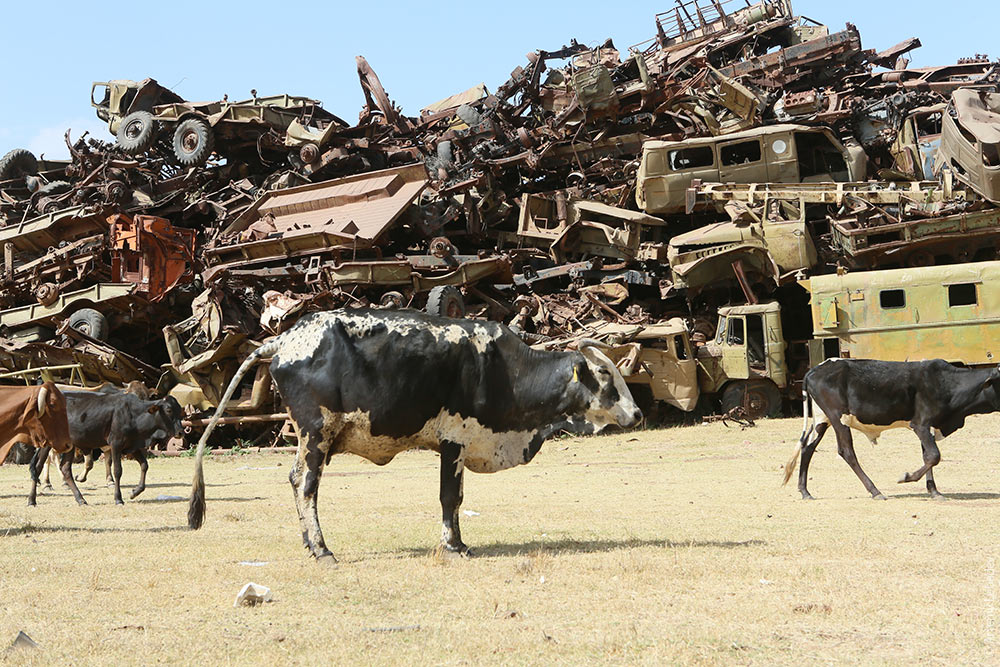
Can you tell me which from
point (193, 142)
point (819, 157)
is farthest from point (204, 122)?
point (819, 157)

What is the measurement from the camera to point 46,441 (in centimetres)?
1089

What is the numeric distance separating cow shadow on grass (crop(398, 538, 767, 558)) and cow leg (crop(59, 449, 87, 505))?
7264mm

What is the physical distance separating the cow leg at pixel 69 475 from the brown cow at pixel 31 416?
11.0 feet

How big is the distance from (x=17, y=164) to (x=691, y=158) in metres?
35.0

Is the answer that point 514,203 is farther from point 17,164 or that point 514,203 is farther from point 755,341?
point 17,164

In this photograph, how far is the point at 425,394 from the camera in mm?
8688

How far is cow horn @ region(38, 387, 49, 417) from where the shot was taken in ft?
35.3

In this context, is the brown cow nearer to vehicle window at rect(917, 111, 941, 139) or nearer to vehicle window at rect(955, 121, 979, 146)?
vehicle window at rect(955, 121, 979, 146)

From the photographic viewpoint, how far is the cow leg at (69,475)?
553 inches

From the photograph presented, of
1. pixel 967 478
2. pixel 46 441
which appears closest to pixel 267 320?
pixel 46 441

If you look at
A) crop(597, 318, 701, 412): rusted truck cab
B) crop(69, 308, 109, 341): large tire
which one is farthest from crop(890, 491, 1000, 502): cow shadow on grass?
crop(69, 308, 109, 341): large tire

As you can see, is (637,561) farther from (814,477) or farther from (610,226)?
(610,226)

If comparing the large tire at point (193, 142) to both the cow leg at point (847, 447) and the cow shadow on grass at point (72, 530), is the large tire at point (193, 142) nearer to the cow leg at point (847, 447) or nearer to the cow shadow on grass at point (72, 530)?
the cow shadow on grass at point (72, 530)

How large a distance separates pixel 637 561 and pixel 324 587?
2469 millimetres
